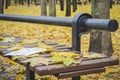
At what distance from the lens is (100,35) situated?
7.05 metres

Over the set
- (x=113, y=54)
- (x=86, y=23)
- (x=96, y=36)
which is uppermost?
(x=86, y=23)

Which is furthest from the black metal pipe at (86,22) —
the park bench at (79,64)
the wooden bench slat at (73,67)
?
the wooden bench slat at (73,67)

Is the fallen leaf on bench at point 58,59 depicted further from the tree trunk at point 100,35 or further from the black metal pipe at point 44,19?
the tree trunk at point 100,35

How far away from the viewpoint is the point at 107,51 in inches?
285

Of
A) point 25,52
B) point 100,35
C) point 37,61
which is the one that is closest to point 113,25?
point 37,61

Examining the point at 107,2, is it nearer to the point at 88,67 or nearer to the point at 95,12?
the point at 95,12

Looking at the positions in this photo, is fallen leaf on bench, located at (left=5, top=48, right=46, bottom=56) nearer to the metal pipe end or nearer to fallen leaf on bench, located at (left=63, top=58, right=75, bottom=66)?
fallen leaf on bench, located at (left=63, top=58, right=75, bottom=66)

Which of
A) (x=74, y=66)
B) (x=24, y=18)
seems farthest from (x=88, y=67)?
(x=24, y=18)

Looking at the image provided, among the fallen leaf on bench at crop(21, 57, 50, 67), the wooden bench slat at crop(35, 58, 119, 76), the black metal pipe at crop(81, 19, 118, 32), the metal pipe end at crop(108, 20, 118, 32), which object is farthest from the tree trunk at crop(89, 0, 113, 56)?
the fallen leaf on bench at crop(21, 57, 50, 67)

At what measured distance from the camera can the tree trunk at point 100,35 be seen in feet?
22.1

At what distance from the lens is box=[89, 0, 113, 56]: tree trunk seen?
6723 mm

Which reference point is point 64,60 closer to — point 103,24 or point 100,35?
point 103,24

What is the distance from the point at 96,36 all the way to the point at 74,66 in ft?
13.3

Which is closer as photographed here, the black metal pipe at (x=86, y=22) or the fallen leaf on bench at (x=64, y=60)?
the fallen leaf on bench at (x=64, y=60)
